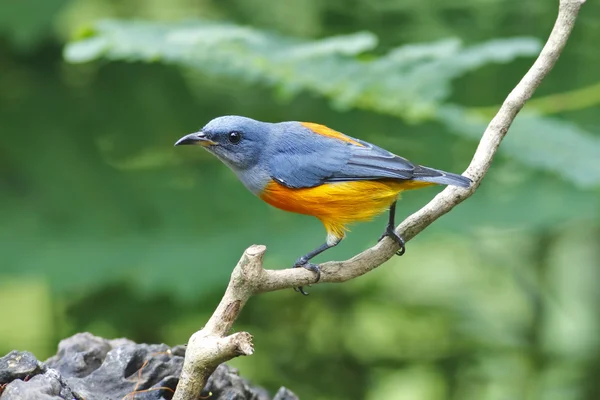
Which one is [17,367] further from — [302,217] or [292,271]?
[302,217]

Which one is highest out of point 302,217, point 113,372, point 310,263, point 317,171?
point 302,217

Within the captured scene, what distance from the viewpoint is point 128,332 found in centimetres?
639

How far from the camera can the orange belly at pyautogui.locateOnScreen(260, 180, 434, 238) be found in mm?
3652

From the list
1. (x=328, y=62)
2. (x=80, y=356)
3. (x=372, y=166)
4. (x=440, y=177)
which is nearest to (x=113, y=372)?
(x=80, y=356)

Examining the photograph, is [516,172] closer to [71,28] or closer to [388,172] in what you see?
[388,172]

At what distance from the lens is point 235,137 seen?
3.66 m

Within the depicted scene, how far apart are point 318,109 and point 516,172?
1.50m

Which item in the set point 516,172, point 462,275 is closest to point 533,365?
point 462,275

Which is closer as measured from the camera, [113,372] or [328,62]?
[113,372]

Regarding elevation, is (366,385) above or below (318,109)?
below

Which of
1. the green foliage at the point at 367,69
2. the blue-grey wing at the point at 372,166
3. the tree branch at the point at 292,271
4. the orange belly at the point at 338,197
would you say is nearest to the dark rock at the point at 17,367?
the tree branch at the point at 292,271

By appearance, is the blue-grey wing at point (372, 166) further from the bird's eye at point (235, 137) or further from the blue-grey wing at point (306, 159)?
the bird's eye at point (235, 137)

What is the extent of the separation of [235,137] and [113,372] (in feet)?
3.48

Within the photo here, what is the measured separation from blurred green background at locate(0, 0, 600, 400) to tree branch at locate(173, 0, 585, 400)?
1543 millimetres
